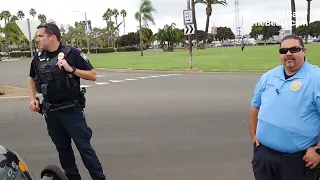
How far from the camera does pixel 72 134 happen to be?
391 cm

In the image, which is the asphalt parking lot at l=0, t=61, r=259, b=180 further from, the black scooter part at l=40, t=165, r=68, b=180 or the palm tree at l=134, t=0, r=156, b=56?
the palm tree at l=134, t=0, r=156, b=56

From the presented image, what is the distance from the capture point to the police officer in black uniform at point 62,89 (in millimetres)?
3732

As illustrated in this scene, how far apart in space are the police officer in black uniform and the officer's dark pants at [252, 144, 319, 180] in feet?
5.98

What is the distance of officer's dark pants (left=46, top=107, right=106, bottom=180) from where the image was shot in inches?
153

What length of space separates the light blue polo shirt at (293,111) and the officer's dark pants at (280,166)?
0.20 ft

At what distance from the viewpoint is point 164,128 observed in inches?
272

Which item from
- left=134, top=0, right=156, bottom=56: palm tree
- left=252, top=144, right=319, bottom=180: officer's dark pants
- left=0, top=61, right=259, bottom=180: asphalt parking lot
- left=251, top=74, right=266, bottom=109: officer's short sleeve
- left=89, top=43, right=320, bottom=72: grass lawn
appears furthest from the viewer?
left=134, top=0, right=156, bottom=56: palm tree

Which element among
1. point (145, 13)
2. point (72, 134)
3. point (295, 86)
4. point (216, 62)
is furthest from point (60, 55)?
point (145, 13)

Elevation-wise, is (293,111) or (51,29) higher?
(51,29)

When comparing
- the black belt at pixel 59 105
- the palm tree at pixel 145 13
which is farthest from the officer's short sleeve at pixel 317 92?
the palm tree at pixel 145 13

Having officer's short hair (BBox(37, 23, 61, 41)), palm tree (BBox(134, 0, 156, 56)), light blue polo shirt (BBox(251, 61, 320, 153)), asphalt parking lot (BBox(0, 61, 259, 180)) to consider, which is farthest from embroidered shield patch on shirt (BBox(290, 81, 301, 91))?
palm tree (BBox(134, 0, 156, 56))

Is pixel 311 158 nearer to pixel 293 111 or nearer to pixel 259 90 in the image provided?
pixel 293 111

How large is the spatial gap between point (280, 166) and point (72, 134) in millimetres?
2129

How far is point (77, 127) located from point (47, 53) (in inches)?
32.7
